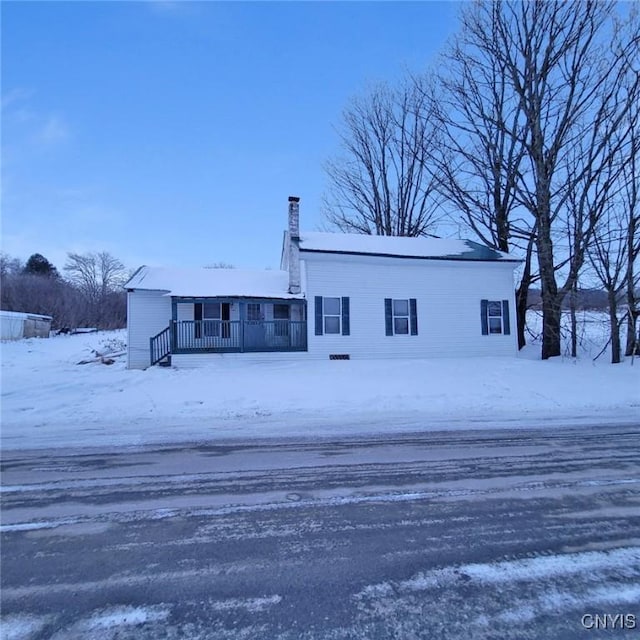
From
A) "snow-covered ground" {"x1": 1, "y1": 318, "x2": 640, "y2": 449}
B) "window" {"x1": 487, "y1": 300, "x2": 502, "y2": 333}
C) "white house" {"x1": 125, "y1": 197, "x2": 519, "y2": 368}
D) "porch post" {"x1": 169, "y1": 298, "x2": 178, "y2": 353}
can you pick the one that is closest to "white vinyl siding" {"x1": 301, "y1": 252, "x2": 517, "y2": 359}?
"white house" {"x1": 125, "y1": 197, "x2": 519, "y2": 368}

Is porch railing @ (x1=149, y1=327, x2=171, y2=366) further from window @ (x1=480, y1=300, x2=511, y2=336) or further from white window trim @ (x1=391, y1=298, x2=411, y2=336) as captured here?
window @ (x1=480, y1=300, x2=511, y2=336)

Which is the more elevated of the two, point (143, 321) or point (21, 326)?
point (21, 326)

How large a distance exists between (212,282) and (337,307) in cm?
585

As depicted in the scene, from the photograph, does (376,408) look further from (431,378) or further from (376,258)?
(376,258)

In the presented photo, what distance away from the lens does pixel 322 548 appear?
283cm

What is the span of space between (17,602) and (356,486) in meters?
2.83

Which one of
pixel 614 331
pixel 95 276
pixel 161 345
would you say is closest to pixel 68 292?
pixel 95 276

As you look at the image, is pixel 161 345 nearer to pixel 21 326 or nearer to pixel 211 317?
pixel 211 317

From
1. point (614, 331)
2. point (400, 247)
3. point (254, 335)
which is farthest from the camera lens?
point (400, 247)

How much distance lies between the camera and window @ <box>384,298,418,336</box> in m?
16.1

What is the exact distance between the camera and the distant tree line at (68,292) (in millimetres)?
46562

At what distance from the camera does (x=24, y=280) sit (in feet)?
163

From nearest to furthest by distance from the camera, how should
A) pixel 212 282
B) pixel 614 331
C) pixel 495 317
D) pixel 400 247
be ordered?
1. pixel 614 331
2. pixel 212 282
3. pixel 495 317
4. pixel 400 247

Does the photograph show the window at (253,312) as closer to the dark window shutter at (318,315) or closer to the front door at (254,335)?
the front door at (254,335)
